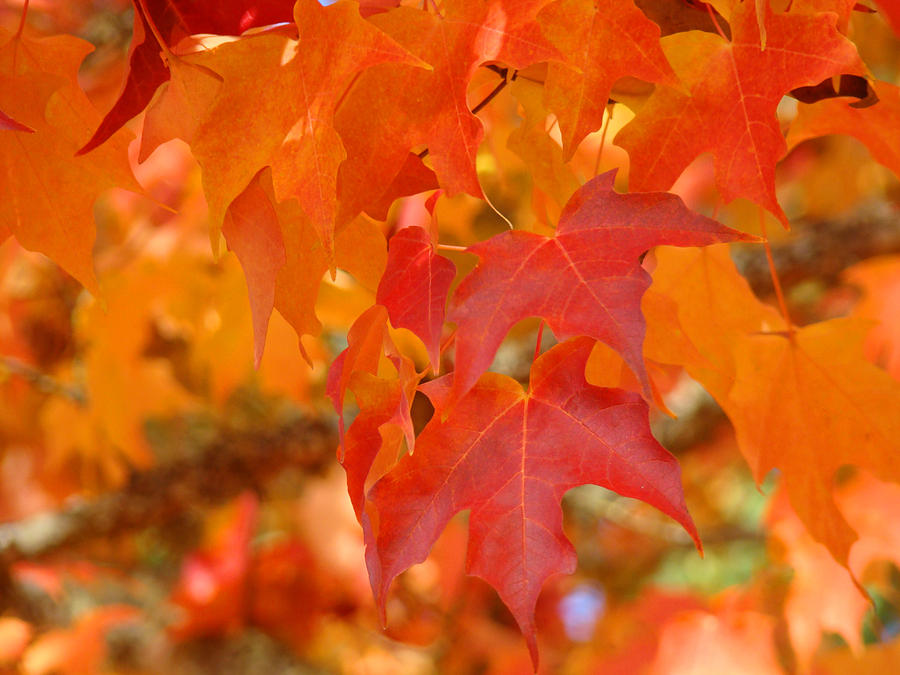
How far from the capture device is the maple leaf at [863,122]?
0.62m

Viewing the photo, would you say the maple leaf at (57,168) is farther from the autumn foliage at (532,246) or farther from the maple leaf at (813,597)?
the maple leaf at (813,597)

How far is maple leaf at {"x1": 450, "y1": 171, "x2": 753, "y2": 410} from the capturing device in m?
0.44

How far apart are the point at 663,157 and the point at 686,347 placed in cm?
12

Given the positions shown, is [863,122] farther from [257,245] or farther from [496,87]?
[257,245]

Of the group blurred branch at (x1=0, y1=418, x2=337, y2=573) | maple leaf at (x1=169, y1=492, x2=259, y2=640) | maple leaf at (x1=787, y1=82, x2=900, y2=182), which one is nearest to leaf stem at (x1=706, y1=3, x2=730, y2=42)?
maple leaf at (x1=787, y1=82, x2=900, y2=182)

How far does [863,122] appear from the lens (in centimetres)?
63

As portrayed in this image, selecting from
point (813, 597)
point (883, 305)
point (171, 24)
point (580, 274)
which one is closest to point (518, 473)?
point (580, 274)

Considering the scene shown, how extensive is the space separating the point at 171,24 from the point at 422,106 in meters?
0.18

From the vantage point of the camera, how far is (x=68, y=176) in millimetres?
604

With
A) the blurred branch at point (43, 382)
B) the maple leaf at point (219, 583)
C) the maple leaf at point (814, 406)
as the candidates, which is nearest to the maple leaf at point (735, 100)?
the maple leaf at point (814, 406)

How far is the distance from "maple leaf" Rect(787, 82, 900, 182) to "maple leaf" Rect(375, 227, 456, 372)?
308 millimetres

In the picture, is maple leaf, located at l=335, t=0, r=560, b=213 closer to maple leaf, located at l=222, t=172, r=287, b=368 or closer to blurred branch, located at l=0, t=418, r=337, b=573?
maple leaf, located at l=222, t=172, r=287, b=368

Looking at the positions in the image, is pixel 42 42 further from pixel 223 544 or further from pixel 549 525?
pixel 223 544

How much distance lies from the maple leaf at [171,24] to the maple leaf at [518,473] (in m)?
0.25
